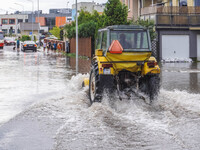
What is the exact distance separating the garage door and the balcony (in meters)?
1.03

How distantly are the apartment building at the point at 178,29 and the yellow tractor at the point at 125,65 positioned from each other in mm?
21894

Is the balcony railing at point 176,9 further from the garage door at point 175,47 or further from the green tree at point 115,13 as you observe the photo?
the green tree at point 115,13

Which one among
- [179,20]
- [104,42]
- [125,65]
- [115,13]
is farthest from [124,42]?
[179,20]

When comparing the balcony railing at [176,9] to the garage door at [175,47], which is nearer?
the balcony railing at [176,9]

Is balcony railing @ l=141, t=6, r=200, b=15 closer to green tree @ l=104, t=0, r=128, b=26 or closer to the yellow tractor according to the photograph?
green tree @ l=104, t=0, r=128, b=26

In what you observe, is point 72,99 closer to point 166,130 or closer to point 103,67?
point 103,67

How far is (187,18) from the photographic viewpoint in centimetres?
3222

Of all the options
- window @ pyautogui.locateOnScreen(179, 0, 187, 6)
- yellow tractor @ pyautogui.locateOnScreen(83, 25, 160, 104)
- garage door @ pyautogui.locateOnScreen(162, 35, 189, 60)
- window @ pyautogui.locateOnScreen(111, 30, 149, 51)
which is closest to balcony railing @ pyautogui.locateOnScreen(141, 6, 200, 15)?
window @ pyautogui.locateOnScreen(179, 0, 187, 6)

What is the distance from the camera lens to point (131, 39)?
10320 mm

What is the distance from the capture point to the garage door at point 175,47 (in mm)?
32375

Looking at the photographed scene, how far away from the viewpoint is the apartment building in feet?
105

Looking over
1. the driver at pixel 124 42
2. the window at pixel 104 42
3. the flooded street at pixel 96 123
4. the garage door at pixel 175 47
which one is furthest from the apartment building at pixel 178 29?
the driver at pixel 124 42

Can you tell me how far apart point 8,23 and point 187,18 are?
12830 cm

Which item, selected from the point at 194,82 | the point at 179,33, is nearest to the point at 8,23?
the point at 179,33
